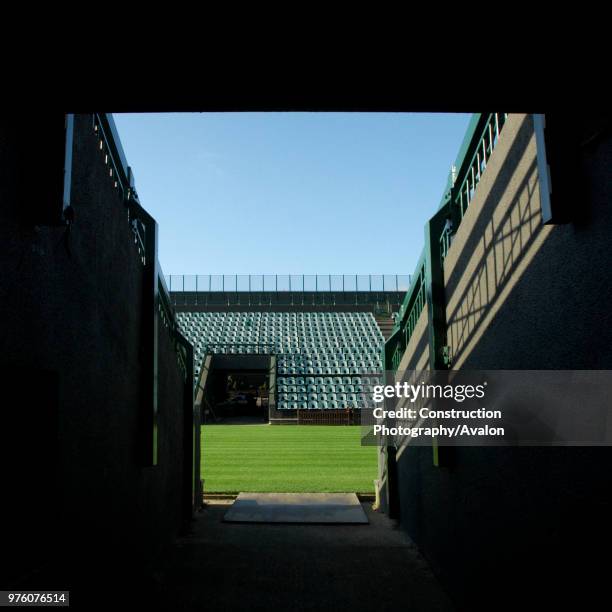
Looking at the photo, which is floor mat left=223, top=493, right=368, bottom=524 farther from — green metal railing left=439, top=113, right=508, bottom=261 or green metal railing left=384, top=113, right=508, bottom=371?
green metal railing left=439, top=113, right=508, bottom=261

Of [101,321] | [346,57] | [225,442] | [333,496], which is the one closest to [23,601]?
[101,321]

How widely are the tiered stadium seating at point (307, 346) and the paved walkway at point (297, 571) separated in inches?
916

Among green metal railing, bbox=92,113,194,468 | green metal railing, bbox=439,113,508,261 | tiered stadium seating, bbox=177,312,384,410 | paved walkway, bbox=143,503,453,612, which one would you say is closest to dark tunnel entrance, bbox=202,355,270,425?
tiered stadium seating, bbox=177,312,384,410

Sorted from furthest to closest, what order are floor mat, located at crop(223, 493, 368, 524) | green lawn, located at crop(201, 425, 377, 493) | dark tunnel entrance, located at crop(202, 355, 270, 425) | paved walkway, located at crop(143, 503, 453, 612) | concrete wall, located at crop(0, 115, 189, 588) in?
dark tunnel entrance, located at crop(202, 355, 270, 425), green lawn, located at crop(201, 425, 377, 493), floor mat, located at crop(223, 493, 368, 524), paved walkway, located at crop(143, 503, 453, 612), concrete wall, located at crop(0, 115, 189, 588)

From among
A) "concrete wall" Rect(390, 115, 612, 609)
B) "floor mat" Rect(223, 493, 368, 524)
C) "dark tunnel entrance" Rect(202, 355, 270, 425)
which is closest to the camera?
"concrete wall" Rect(390, 115, 612, 609)

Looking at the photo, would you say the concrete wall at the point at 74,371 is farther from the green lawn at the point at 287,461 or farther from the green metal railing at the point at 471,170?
the green lawn at the point at 287,461

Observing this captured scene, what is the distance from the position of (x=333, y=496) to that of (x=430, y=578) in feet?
15.2

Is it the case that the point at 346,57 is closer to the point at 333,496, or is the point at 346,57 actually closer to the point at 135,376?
Answer: the point at 135,376

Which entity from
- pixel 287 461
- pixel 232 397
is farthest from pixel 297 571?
pixel 232 397

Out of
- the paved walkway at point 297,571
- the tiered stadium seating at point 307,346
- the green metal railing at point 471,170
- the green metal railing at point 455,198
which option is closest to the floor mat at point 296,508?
the paved walkway at point 297,571

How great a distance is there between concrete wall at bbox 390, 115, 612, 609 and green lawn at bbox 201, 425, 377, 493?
6.58 metres

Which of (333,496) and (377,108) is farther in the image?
(333,496)

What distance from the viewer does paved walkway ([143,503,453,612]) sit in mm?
5418

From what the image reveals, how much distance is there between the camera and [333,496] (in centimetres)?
1059
